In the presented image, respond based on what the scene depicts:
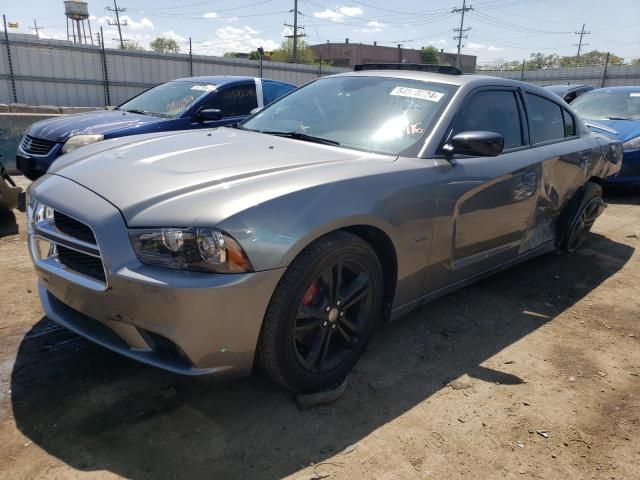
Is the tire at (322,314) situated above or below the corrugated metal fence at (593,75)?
below

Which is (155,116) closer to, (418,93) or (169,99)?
(169,99)

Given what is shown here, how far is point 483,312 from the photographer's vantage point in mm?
3705

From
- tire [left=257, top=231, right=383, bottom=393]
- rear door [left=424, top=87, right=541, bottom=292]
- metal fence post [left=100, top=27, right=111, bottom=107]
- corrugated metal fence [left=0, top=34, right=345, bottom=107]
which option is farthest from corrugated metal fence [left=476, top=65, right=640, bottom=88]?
tire [left=257, top=231, right=383, bottom=393]

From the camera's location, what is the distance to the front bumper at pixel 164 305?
2039mm

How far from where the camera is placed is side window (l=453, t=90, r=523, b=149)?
10.6 feet

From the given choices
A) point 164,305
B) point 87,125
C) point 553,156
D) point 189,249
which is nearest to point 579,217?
point 553,156

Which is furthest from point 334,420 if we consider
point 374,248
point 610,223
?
point 610,223

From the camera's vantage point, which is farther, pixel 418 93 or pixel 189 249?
pixel 418 93

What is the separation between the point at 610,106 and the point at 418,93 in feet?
22.1

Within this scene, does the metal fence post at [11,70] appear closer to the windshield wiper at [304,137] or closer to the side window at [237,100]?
the side window at [237,100]

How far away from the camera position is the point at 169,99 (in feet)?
21.1

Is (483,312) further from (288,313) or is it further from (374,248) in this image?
(288,313)

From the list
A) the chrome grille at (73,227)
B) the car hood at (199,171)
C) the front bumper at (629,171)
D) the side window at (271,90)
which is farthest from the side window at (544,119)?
the side window at (271,90)

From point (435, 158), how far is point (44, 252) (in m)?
2.13
